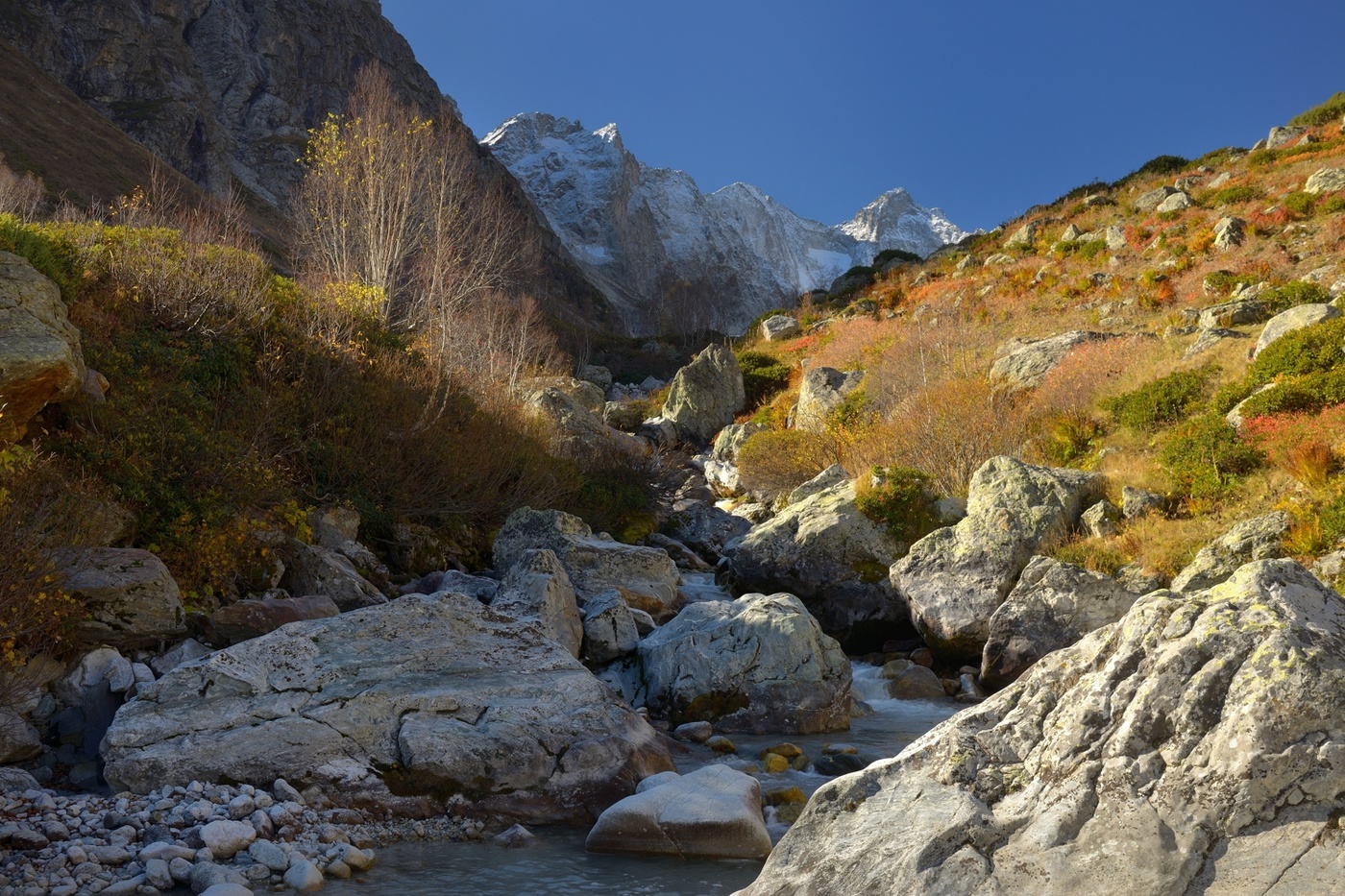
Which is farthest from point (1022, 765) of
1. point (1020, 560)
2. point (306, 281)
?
point (306, 281)

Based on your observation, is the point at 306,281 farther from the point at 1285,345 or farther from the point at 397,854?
the point at 1285,345

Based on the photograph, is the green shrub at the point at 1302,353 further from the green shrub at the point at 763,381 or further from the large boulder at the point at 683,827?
the green shrub at the point at 763,381

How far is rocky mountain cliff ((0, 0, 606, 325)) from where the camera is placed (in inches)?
2785

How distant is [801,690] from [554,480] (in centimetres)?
819

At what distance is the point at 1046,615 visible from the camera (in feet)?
38.7

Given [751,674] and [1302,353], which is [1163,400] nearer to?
[1302,353]

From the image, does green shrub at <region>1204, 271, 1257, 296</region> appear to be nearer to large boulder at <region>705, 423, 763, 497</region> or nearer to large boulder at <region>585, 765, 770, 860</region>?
large boulder at <region>705, 423, 763, 497</region>

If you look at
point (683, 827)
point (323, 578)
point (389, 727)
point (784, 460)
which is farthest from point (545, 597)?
point (784, 460)

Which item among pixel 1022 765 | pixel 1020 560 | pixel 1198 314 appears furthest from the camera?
pixel 1198 314

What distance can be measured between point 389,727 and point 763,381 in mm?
29875

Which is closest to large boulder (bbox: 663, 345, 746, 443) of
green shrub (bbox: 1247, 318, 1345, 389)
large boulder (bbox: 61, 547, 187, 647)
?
green shrub (bbox: 1247, 318, 1345, 389)

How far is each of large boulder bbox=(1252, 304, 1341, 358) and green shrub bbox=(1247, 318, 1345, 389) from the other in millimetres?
456

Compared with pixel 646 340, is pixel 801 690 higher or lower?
lower

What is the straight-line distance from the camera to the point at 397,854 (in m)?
6.29
